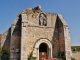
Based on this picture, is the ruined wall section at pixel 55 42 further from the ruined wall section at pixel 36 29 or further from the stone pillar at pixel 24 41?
the stone pillar at pixel 24 41

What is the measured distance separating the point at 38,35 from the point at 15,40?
2895mm

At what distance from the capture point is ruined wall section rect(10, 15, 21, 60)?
59.5 ft

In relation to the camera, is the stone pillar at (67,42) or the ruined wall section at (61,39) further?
the ruined wall section at (61,39)

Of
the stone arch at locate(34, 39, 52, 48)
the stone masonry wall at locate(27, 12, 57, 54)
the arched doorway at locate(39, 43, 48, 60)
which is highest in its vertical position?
the stone masonry wall at locate(27, 12, 57, 54)

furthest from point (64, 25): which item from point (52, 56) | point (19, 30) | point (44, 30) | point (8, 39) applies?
point (8, 39)

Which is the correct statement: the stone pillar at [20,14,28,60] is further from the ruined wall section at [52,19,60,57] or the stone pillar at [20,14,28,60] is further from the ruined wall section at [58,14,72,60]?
the ruined wall section at [58,14,72,60]

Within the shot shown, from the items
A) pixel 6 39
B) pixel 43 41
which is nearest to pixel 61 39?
pixel 43 41

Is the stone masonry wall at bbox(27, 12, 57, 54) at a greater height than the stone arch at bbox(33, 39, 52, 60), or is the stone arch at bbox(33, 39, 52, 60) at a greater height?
the stone masonry wall at bbox(27, 12, 57, 54)

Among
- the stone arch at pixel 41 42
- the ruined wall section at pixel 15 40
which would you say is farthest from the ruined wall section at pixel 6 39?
the stone arch at pixel 41 42

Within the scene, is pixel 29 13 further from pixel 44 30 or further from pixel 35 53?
pixel 35 53

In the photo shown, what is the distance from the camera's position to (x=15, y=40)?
18.5 m

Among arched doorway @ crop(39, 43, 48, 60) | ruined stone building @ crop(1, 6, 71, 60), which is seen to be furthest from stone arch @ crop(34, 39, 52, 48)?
arched doorway @ crop(39, 43, 48, 60)

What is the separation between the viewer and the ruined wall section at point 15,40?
18.1 m

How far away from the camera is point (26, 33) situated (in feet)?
57.8
